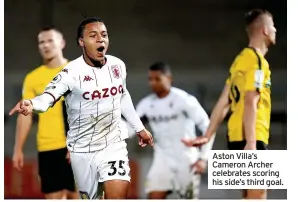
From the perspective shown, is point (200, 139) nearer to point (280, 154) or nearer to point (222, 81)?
point (280, 154)

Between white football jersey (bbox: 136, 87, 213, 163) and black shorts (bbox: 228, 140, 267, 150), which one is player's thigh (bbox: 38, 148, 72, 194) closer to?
white football jersey (bbox: 136, 87, 213, 163)

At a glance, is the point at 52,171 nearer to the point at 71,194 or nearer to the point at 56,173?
the point at 56,173

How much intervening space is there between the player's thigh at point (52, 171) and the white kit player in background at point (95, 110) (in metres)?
0.61

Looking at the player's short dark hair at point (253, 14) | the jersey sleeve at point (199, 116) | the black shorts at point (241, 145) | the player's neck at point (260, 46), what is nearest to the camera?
the black shorts at point (241, 145)

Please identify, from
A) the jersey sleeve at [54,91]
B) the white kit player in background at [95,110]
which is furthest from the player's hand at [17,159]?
the jersey sleeve at [54,91]

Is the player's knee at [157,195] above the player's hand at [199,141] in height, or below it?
below

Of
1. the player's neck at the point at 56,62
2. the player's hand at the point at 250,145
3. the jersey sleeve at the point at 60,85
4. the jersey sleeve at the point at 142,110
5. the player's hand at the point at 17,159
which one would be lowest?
the player's hand at the point at 17,159

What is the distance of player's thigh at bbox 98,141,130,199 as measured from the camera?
5399mm

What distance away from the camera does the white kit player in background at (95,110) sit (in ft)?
18.2

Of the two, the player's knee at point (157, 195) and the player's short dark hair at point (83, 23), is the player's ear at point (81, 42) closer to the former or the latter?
the player's short dark hair at point (83, 23)

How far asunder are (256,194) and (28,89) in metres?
1.81

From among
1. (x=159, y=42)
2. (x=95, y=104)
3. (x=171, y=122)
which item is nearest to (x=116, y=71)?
(x=95, y=104)

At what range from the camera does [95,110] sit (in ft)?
18.7
